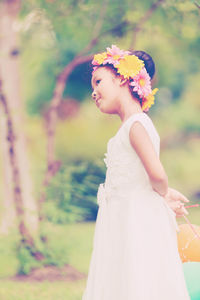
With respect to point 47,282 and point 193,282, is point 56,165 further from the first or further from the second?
point 193,282

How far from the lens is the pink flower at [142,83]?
2686 mm

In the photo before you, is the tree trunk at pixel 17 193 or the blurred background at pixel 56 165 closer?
the blurred background at pixel 56 165

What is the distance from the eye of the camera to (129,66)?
2.71 meters

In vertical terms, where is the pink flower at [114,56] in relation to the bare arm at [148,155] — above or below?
above

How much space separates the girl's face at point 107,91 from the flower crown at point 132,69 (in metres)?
0.06

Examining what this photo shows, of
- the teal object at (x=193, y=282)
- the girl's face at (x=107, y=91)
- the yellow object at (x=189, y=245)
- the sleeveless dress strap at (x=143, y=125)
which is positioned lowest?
the teal object at (x=193, y=282)

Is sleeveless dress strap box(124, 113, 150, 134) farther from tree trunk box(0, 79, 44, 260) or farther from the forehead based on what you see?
tree trunk box(0, 79, 44, 260)

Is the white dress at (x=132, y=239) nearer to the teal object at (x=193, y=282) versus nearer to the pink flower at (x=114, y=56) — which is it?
the pink flower at (x=114, y=56)

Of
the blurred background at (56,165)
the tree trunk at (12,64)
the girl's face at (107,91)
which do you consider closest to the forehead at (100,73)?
the girl's face at (107,91)

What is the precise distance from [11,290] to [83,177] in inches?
52.7

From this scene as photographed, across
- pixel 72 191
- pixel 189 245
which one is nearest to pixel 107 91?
pixel 189 245

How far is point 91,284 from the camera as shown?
2.62 meters

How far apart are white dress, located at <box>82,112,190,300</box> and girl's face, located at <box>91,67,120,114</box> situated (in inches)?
6.8

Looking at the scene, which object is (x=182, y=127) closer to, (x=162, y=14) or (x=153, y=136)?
(x=162, y=14)
